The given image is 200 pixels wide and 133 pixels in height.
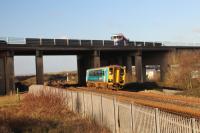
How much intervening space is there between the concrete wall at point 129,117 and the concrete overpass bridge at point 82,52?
33747mm

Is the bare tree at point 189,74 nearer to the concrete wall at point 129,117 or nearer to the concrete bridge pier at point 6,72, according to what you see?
the concrete bridge pier at point 6,72

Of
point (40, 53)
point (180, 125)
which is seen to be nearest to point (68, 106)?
point (180, 125)

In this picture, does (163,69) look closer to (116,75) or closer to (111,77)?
(116,75)

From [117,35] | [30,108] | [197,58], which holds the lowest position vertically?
[30,108]

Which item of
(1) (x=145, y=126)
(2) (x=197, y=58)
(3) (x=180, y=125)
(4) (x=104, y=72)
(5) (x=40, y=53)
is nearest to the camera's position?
(3) (x=180, y=125)

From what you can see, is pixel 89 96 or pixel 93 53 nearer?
pixel 89 96

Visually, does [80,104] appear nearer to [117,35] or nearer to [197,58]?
[197,58]

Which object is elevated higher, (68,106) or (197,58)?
(197,58)

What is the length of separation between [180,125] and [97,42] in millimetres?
56162

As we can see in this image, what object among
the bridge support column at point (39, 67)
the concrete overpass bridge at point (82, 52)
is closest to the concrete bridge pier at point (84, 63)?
the concrete overpass bridge at point (82, 52)

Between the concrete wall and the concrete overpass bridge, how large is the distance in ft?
111

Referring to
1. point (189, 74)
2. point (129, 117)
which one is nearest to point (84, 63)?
point (189, 74)

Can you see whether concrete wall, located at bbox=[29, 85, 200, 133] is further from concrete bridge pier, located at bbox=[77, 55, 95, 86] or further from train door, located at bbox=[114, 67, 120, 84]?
concrete bridge pier, located at bbox=[77, 55, 95, 86]

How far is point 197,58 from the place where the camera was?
49562 mm
